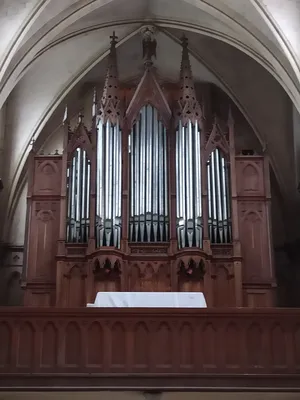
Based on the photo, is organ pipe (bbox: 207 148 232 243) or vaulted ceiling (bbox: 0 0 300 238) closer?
vaulted ceiling (bbox: 0 0 300 238)

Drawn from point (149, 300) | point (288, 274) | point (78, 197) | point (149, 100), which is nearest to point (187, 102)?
point (149, 100)

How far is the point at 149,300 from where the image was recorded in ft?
37.1

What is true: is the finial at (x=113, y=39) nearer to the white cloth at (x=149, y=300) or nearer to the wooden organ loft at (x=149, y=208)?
the wooden organ loft at (x=149, y=208)

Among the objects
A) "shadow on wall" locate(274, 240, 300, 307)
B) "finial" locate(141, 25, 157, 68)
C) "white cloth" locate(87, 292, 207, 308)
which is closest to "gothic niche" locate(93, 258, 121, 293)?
"white cloth" locate(87, 292, 207, 308)

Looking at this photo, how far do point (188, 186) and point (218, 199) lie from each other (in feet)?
1.82

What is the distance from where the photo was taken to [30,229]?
13.4 metres

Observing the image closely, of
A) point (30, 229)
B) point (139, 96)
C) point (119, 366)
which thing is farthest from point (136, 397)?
point (139, 96)

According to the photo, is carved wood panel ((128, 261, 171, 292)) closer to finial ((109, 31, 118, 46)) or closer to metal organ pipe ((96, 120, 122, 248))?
metal organ pipe ((96, 120, 122, 248))

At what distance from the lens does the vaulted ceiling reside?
12984 mm

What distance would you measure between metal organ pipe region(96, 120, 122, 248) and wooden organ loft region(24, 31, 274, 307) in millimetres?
17

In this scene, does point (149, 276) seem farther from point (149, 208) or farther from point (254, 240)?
point (254, 240)

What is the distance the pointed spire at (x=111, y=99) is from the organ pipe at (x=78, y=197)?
75 cm

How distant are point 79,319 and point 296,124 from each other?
6.75m

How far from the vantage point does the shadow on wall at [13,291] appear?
590 inches
